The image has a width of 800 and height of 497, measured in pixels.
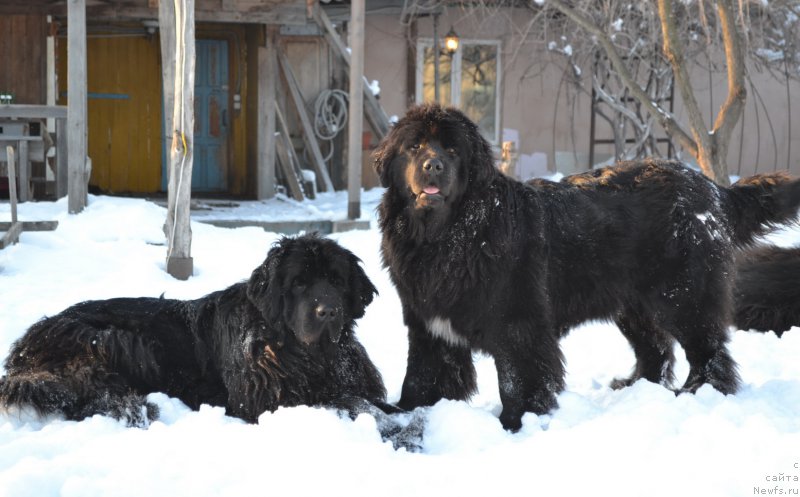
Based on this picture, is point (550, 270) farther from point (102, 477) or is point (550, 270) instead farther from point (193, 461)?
point (102, 477)

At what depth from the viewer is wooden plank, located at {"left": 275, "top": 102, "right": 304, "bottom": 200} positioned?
13.1m

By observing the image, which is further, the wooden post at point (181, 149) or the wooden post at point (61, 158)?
the wooden post at point (61, 158)

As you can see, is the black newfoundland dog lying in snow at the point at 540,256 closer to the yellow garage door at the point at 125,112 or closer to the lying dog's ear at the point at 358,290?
the lying dog's ear at the point at 358,290

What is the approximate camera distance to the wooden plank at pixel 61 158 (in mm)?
11039

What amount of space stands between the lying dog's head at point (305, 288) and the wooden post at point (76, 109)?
18.4 feet

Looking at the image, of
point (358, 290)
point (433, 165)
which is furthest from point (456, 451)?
point (433, 165)

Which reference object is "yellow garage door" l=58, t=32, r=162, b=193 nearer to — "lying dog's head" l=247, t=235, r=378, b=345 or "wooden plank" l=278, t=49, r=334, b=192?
"wooden plank" l=278, t=49, r=334, b=192

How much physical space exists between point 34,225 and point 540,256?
19.5 feet

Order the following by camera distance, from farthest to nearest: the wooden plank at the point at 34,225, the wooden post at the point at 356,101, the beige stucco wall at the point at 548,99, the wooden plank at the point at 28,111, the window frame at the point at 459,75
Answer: the window frame at the point at 459,75 < the beige stucco wall at the point at 548,99 < the wooden post at the point at 356,101 < the wooden plank at the point at 28,111 < the wooden plank at the point at 34,225

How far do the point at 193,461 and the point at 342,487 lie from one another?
0.62 metres

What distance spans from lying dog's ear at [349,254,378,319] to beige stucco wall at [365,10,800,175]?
11096 mm

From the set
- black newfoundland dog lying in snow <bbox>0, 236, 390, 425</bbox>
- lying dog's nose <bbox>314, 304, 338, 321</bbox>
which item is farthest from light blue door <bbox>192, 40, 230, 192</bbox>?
lying dog's nose <bbox>314, 304, 338, 321</bbox>

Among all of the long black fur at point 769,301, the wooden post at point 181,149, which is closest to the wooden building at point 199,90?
the wooden post at point 181,149

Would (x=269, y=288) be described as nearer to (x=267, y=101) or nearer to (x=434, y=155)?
(x=434, y=155)
